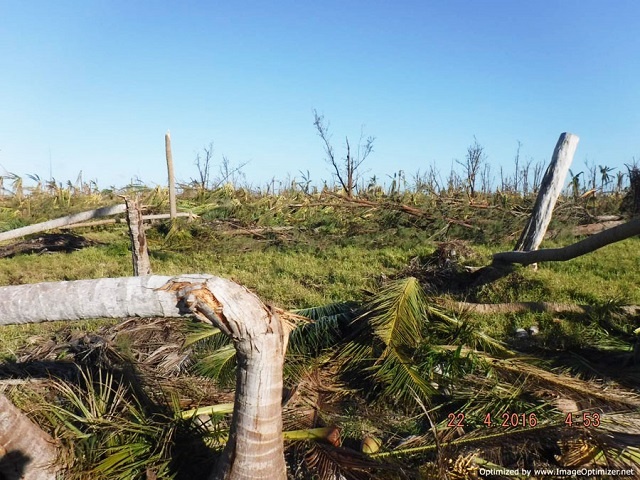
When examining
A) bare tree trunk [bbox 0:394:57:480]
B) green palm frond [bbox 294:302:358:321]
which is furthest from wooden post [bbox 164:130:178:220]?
bare tree trunk [bbox 0:394:57:480]

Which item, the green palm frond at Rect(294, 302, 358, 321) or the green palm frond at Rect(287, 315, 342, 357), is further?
the green palm frond at Rect(294, 302, 358, 321)

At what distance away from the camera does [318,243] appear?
995 cm

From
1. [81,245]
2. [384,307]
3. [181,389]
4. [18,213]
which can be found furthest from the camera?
[18,213]

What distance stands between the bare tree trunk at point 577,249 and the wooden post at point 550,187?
0.89m

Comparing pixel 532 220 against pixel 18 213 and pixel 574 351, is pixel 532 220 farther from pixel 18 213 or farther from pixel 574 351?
pixel 18 213

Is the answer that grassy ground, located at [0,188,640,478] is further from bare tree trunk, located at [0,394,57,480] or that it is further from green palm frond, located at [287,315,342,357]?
Answer: bare tree trunk, located at [0,394,57,480]

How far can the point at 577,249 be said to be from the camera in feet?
15.5

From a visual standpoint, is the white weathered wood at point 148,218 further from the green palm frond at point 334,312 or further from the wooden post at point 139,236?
the green palm frond at point 334,312

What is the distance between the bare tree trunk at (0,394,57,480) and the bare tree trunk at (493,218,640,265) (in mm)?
4300

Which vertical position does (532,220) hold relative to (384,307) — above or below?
above

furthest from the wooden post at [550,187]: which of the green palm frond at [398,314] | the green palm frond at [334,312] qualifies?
the green palm frond at [334,312]

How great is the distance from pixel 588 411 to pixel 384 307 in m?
1.56

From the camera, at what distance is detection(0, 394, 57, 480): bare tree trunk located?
7.38ft

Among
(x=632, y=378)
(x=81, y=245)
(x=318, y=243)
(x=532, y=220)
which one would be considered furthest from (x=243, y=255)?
(x=632, y=378)
